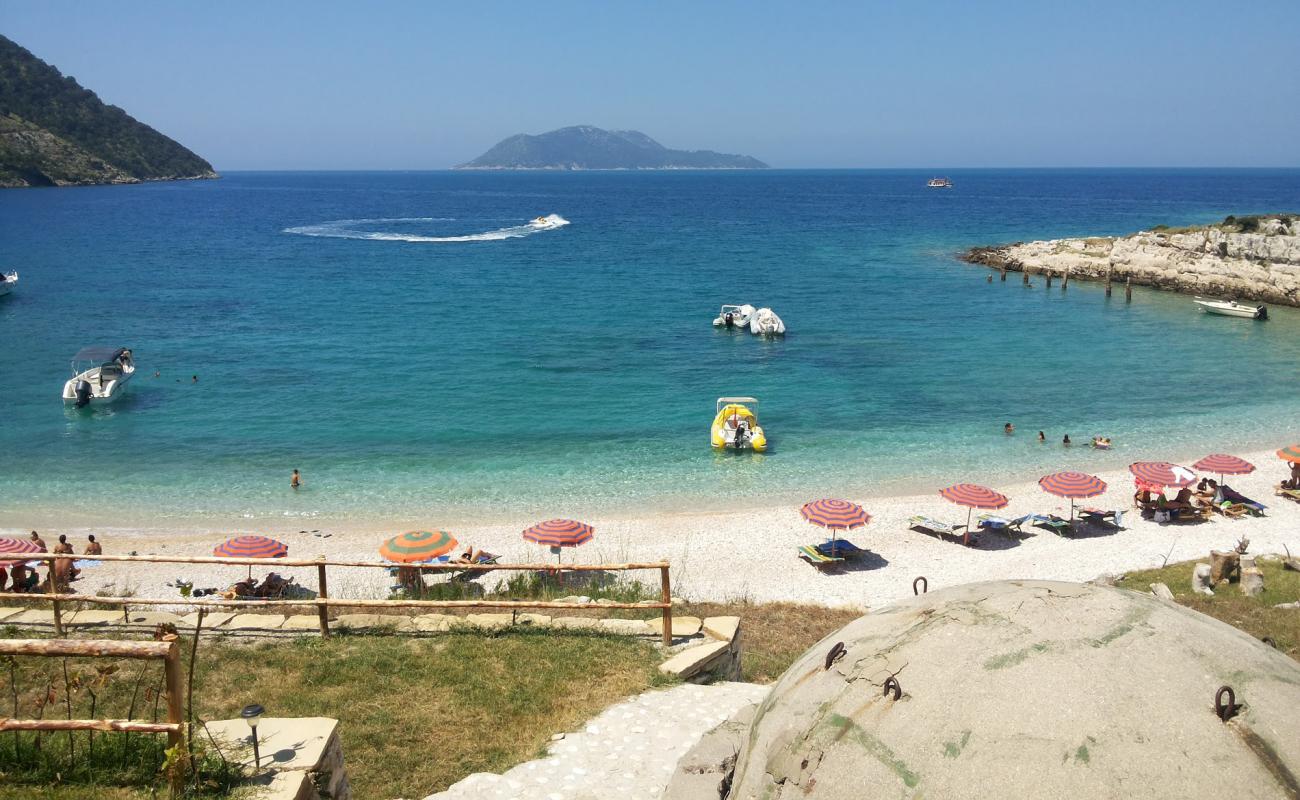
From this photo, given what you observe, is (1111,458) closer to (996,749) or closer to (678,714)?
(678,714)

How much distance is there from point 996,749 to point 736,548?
59.1ft

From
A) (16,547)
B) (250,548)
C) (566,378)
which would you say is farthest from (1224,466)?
(16,547)

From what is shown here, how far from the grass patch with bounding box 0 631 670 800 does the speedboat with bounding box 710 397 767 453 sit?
1866cm

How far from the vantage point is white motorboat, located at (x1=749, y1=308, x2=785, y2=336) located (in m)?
48.2

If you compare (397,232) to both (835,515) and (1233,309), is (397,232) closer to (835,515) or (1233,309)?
(1233,309)

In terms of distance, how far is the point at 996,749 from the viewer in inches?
179

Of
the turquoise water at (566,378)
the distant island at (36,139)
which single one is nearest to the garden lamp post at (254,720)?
the turquoise water at (566,378)

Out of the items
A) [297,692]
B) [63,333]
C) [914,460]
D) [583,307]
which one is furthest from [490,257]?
[297,692]

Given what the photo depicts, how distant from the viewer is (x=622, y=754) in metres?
8.61

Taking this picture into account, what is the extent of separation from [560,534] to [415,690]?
10618mm

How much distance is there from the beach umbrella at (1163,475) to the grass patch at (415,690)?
62.0 ft

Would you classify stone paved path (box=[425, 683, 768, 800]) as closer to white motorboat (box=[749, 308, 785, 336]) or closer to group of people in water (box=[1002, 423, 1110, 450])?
group of people in water (box=[1002, 423, 1110, 450])

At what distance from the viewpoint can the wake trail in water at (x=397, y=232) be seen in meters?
99.4

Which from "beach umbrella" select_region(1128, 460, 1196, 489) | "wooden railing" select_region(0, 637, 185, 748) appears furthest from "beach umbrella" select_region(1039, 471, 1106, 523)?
"wooden railing" select_region(0, 637, 185, 748)
